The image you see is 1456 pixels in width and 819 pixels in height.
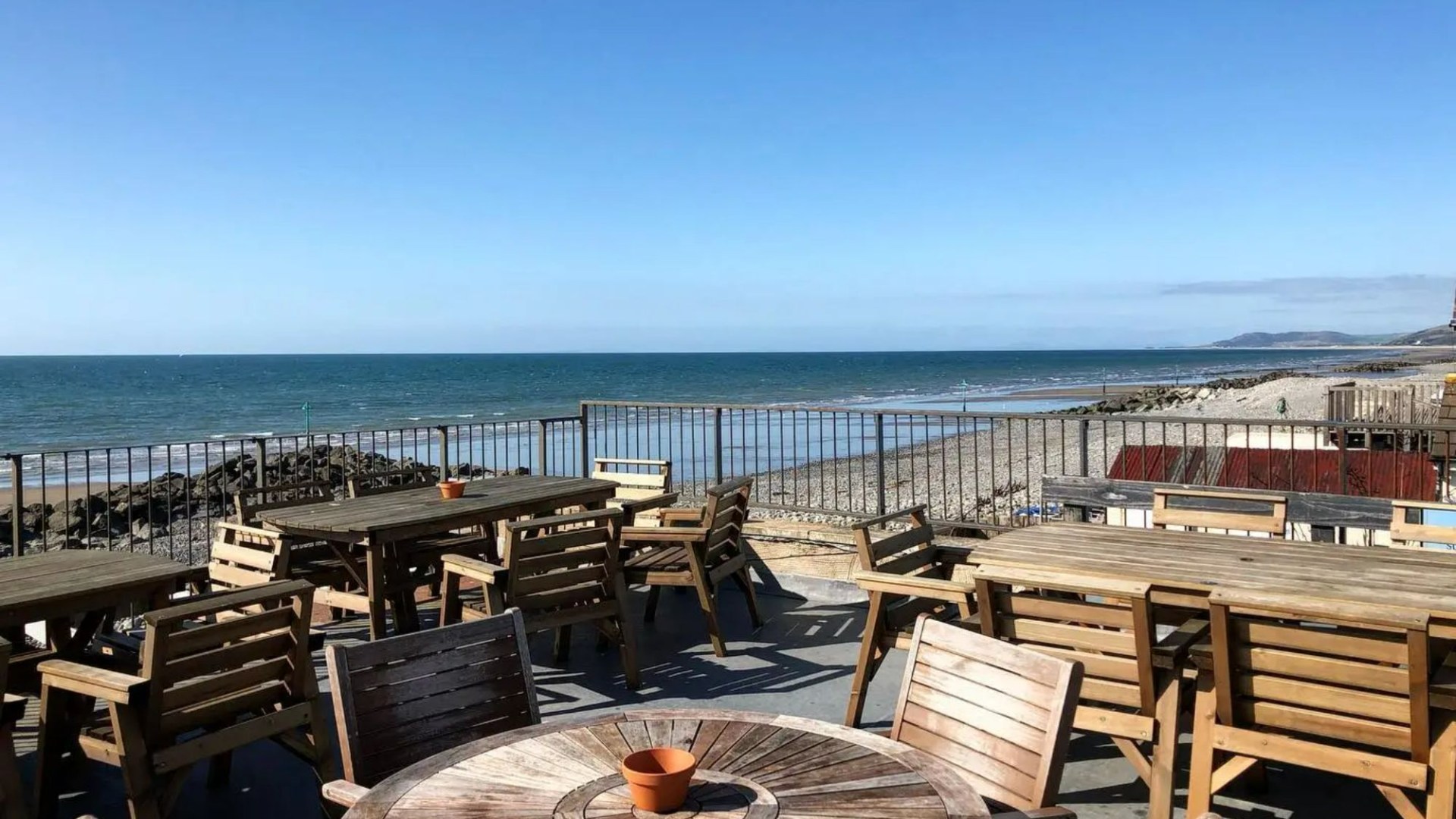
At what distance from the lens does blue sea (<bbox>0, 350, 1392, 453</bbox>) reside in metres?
37.8

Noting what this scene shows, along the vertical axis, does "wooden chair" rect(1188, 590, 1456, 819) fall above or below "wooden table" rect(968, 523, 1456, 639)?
below

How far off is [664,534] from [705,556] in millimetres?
261

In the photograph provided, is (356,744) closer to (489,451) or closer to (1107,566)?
(1107,566)

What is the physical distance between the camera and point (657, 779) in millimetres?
1926

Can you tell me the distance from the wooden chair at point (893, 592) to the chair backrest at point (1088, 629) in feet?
1.31

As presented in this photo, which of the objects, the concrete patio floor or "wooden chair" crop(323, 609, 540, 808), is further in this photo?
the concrete patio floor

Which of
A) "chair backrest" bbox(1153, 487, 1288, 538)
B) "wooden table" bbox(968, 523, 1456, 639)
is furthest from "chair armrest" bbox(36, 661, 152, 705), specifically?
"chair backrest" bbox(1153, 487, 1288, 538)

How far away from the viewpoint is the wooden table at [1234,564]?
3.42 meters

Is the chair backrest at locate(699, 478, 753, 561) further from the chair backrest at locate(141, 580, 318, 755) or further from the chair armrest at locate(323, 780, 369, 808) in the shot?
the chair armrest at locate(323, 780, 369, 808)

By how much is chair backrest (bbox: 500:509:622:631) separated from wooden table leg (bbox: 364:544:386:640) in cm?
69

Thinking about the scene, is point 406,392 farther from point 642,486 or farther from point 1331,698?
point 1331,698

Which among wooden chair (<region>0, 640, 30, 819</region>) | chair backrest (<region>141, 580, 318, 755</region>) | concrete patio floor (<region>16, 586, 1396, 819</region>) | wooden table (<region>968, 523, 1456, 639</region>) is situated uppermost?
wooden table (<region>968, 523, 1456, 639</region>)

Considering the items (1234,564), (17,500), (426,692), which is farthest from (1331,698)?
(17,500)

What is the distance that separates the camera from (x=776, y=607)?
6.75 m
